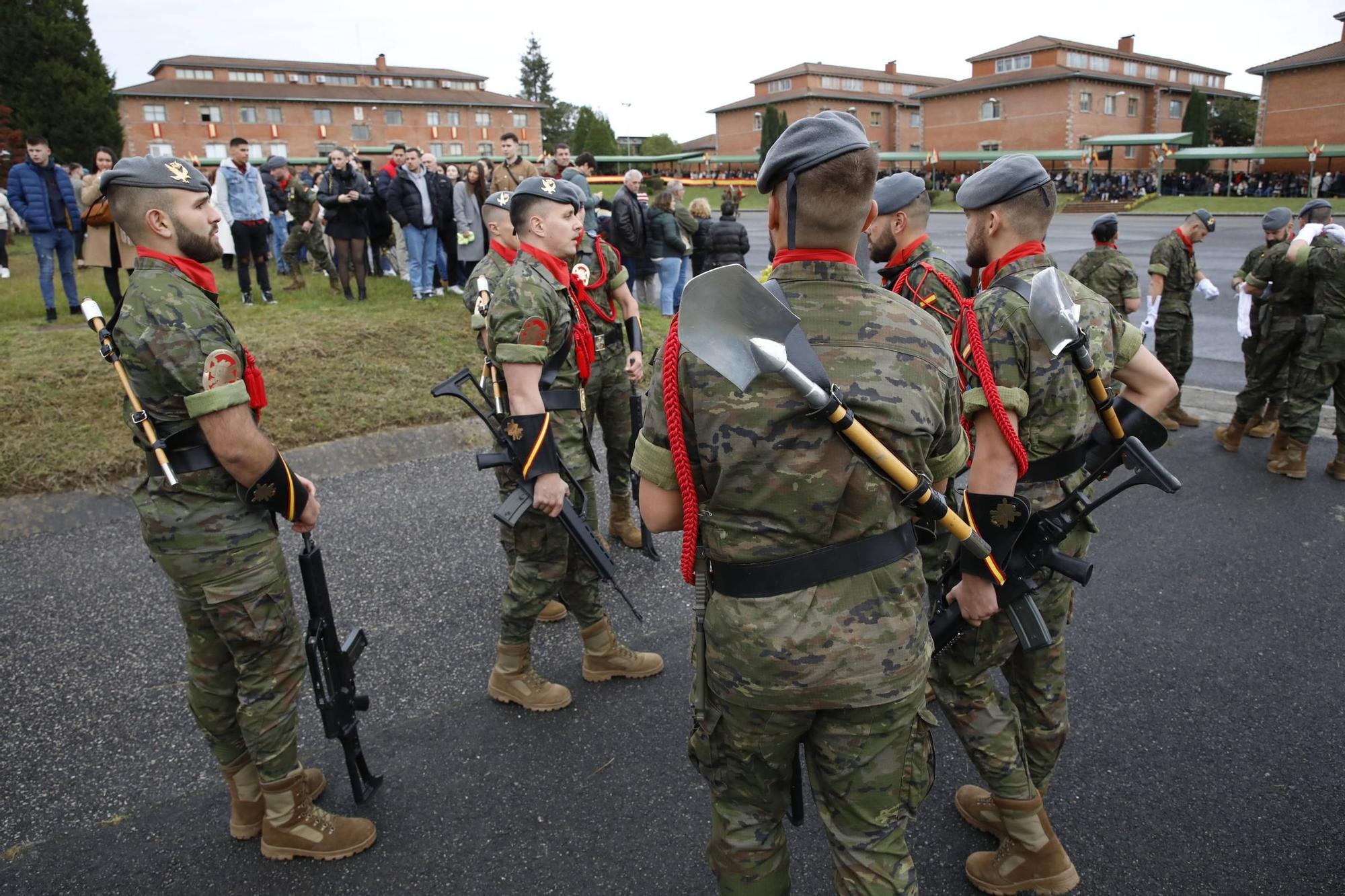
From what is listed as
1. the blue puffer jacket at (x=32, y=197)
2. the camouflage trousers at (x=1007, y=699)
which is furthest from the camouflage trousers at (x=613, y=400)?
the blue puffer jacket at (x=32, y=197)

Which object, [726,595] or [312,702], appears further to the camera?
[312,702]

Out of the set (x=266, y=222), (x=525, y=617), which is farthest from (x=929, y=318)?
(x=266, y=222)

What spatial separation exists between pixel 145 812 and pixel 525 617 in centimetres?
159

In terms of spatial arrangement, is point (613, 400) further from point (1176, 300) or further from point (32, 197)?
point (32, 197)

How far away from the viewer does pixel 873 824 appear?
1.95 meters

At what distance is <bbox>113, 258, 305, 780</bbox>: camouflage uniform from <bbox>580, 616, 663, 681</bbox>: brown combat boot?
53.5 inches

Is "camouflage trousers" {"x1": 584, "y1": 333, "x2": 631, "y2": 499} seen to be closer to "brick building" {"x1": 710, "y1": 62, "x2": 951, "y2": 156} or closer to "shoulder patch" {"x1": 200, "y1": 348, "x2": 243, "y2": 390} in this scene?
"shoulder patch" {"x1": 200, "y1": 348, "x2": 243, "y2": 390}

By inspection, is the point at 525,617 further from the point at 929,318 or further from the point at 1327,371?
the point at 1327,371

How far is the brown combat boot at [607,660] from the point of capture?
3.96 meters

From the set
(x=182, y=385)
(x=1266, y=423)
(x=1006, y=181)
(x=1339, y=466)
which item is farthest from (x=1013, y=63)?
(x=182, y=385)

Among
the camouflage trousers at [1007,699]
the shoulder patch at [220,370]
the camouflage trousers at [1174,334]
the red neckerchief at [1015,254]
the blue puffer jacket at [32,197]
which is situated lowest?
the camouflage trousers at [1007,699]

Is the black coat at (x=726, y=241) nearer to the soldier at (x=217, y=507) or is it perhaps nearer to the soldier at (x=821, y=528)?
the soldier at (x=217, y=507)

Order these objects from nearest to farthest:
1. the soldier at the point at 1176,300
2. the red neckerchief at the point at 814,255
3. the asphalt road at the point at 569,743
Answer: the red neckerchief at the point at 814,255 → the asphalt road at the point at 569,743 → the soldier at the point at 1176,300

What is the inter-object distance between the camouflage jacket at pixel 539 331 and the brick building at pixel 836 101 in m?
74.7
